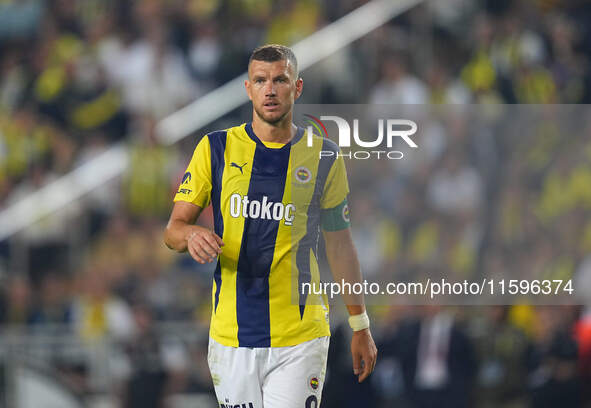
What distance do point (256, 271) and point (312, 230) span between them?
1.05 feet

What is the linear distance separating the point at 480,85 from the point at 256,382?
6447 mm

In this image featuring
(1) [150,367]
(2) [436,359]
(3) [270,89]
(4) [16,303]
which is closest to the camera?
(3) [270,89]

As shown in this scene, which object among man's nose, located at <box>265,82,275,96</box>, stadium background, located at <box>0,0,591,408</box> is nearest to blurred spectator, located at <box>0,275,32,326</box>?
stadium background, located at <box>0,0,591,408</box>

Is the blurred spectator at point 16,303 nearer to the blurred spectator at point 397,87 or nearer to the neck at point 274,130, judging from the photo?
the blurred spectator at point 397,87

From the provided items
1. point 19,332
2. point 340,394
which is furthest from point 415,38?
point 19,332

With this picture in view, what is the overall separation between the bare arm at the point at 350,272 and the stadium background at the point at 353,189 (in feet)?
8.06

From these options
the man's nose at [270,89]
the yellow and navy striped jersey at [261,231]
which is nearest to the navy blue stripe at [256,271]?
the yellow and navy striped jersey at [261,231]

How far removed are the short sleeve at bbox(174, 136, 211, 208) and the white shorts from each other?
676 mm

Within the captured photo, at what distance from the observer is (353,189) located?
714cm

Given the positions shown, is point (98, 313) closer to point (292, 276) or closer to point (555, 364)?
point (555, 364)

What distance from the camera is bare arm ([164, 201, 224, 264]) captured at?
3643 millimetres

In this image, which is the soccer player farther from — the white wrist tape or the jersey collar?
the white wrist tape

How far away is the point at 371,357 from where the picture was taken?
14.0ft

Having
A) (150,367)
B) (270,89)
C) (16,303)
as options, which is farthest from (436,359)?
(270,89)
